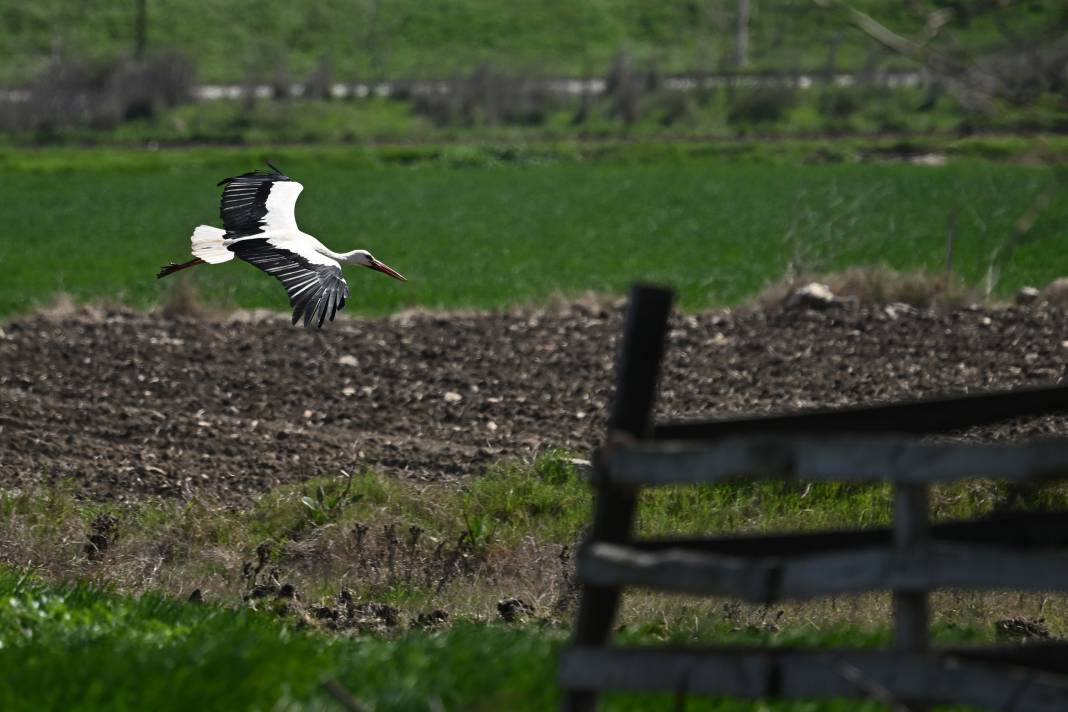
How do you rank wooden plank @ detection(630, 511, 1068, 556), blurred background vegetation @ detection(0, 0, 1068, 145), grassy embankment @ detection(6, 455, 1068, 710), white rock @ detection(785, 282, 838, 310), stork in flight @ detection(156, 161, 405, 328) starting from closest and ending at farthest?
grassy embankment @ detection(6, 455, 1068, 710)
wooden plank @ detection(630, 511, 1068, 556)
stork in flight @ detection(156, 161, 405, 328)
white rock @ detection(785, 282, 838, 310)
blurred background vegetation @ detection(0, 0, 1068, 145)

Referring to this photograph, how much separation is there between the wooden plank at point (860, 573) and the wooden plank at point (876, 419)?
809 mm

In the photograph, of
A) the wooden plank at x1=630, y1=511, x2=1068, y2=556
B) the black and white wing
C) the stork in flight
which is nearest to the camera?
the wooden plank at x1=630, y1=511, x2=1068, y2=556

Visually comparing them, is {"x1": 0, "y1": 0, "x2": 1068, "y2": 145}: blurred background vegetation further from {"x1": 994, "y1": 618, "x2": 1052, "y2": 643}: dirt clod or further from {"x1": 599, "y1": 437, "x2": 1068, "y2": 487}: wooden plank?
{"x1": 599, "y1": 437, "x2": 1068, "y2": 487}: wooden plank

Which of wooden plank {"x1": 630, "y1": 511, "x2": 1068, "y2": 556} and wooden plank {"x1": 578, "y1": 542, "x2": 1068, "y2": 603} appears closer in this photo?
wooden plank {"x1": 578, "y1": 542, "x2": 1068, "y2": 603}

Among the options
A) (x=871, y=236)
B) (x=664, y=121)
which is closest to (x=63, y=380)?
(x=871, y=236)

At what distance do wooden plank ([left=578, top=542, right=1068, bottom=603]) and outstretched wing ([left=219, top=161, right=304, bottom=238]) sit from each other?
6.04 m

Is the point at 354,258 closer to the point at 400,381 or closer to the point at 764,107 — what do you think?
the point at 400,381

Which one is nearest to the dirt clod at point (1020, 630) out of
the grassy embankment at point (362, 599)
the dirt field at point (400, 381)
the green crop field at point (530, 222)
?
the grassy embankment at point (362, 599)

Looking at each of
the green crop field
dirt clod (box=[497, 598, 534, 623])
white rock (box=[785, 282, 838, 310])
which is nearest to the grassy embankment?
dirt clod (box=[497, 598, 534, 623])

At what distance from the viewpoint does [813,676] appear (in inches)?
145

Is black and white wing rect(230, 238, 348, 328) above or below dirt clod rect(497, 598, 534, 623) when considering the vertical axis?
above

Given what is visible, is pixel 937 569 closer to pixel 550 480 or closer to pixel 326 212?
pixel 550 480

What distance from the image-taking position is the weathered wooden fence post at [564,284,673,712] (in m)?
3.98

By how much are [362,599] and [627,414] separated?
3.63m
